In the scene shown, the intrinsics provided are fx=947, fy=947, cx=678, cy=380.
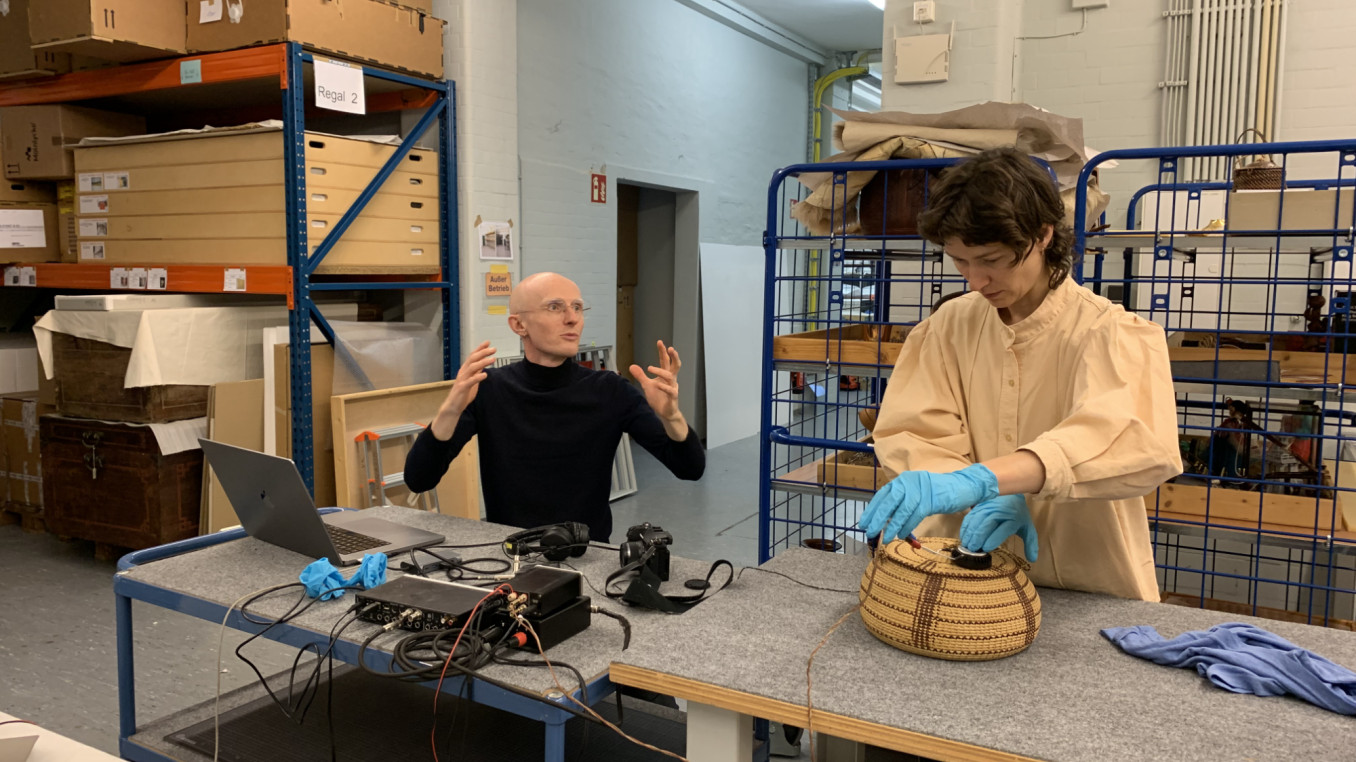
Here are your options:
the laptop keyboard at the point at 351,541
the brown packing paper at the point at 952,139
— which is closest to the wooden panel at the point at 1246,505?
the brown packing paper at the point at 952,139

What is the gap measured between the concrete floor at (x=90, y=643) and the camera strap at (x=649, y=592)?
1.63 m

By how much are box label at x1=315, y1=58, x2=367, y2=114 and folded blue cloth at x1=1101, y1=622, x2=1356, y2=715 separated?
11.0ft

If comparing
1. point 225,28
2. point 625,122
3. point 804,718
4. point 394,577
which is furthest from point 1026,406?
point 625,122

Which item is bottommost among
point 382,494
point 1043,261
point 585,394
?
point 382,494

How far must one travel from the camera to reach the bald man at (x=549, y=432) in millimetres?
2410

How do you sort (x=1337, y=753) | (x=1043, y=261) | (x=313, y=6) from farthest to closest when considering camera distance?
1. (x=313, y=6)
2. (x=1043, y=261)
3. (x=1337, y=753)

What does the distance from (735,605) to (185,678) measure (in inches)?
85.2

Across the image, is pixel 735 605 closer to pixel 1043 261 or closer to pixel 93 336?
pixel 1043 261

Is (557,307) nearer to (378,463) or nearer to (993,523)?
(993,523)

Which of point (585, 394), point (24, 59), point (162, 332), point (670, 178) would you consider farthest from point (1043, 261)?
point (670, 178)

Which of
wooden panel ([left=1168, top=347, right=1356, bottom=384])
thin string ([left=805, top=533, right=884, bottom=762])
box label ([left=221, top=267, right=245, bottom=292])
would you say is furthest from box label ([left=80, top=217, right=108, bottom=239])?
wooden panel ([left=1168, top=347, right=1356, bottom=384])

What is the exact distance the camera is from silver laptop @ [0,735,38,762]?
104cm

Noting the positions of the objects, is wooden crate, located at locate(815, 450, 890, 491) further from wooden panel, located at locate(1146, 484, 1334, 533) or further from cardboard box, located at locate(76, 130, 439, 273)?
cardboard box, located at locate(76, 130, 439, 273)

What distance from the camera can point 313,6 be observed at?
3574mm
